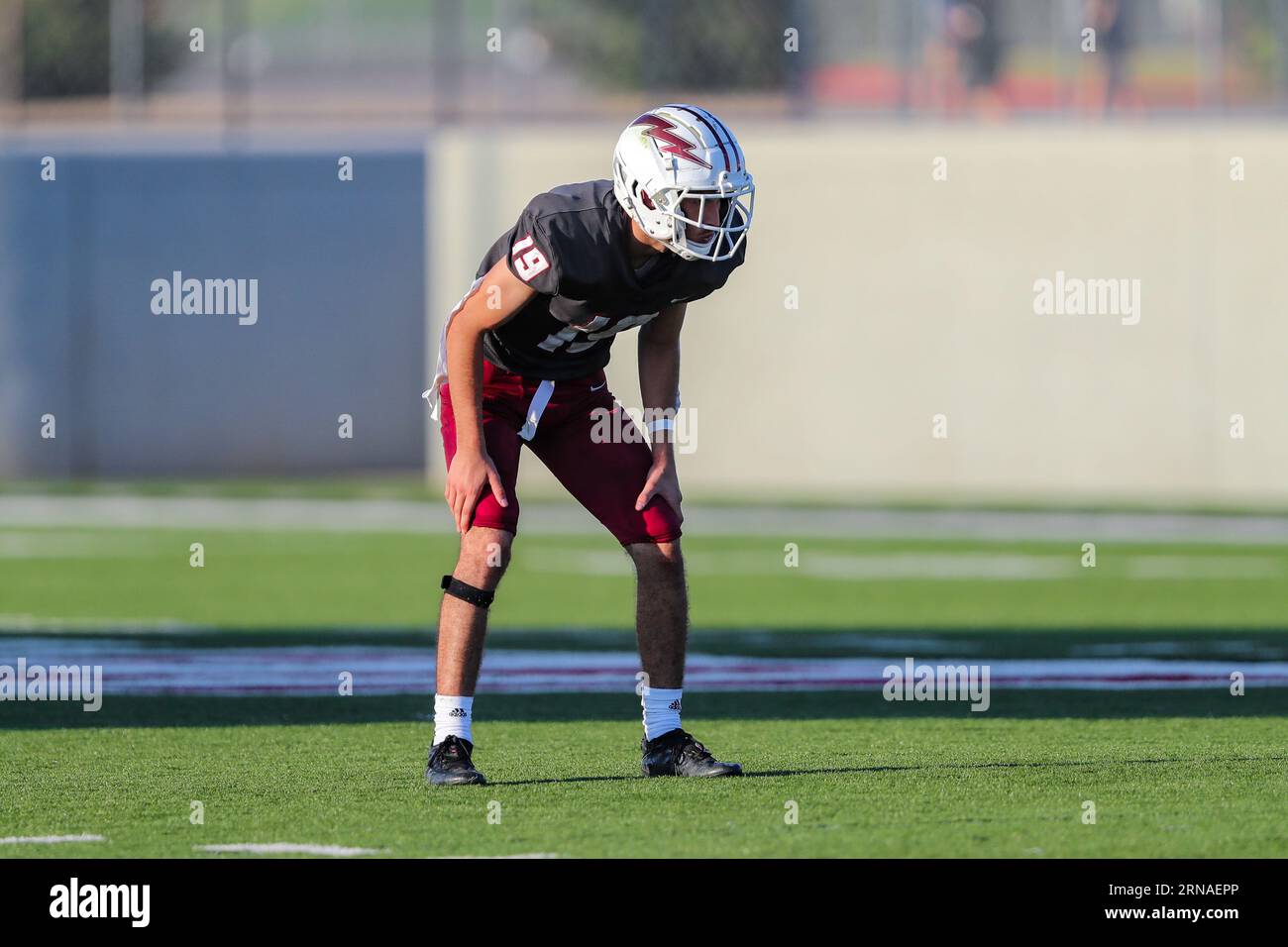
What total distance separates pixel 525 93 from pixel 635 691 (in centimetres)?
1532

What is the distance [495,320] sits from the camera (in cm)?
642

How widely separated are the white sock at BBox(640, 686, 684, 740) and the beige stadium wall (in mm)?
14981

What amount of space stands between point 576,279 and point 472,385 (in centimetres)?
45

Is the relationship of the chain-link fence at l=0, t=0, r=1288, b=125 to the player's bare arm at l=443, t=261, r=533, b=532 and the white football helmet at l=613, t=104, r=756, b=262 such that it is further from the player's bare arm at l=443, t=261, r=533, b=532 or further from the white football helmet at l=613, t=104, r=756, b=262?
the player's bare arm at l=443, t=261, r=533, b=532

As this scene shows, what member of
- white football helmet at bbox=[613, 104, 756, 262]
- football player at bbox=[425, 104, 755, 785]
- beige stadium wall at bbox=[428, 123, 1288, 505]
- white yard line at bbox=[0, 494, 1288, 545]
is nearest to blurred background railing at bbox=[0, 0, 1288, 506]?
beige stadium wall at bbox=[428, 123, 1288, 505]

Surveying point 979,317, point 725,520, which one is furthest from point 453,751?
point 979,317

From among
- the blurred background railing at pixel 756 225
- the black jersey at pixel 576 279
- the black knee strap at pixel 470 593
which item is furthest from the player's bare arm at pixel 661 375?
the blurred background railing at pixel 756 225

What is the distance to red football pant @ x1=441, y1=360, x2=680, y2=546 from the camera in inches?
263

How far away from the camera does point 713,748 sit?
7379 millimetres

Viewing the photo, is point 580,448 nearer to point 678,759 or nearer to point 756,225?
point 678,759

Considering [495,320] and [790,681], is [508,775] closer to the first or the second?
[495,320]
